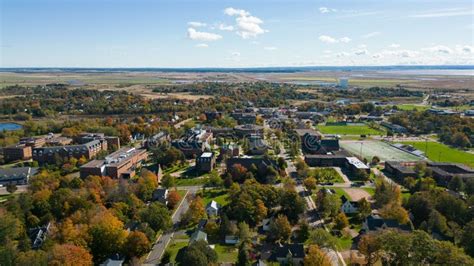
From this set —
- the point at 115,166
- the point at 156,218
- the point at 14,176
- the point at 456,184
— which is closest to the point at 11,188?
the point at 14,176

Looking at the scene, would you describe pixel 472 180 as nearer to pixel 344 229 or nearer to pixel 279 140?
pixel 344 229

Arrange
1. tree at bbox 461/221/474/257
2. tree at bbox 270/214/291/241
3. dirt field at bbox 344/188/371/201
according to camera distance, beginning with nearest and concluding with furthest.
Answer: tree at bbox 461/221/474/257, tree at bbox 270/214/291/241, dirt field at bbox 344/188/371/201

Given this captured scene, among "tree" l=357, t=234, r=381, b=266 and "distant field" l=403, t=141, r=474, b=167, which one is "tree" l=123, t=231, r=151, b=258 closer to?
"tree" l=357, t=234, r=381, b=266

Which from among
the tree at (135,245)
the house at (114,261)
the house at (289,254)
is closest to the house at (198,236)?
the tree at (135,245)

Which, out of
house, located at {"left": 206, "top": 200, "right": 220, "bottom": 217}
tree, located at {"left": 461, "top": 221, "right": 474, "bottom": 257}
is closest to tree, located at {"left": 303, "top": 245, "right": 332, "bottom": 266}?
tree, located at {"left": 461, "top": 221, "right": 474, "bottom": 257}

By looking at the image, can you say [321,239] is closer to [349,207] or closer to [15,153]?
[349,207]

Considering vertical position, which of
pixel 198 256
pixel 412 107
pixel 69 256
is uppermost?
pixel 412 107
